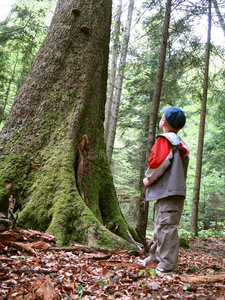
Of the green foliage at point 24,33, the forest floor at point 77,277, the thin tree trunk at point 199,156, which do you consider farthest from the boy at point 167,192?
the green foliage at point 24,33

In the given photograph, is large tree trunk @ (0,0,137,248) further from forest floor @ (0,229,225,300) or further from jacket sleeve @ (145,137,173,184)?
jacket sleeve @ (145,137,173,184)

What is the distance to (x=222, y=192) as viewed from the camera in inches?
602

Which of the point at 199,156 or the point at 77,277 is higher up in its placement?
the point at 199,156

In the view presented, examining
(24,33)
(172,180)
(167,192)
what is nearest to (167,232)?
(167,192)

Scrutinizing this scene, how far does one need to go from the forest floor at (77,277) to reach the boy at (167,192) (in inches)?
8.5

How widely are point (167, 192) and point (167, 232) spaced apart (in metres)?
0.46

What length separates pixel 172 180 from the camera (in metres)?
2.86

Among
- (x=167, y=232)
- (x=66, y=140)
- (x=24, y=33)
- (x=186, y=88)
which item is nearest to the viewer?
(x=167, y=232)

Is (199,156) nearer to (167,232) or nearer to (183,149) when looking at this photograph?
(183,149)

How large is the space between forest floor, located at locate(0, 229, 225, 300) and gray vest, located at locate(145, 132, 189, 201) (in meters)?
0.87

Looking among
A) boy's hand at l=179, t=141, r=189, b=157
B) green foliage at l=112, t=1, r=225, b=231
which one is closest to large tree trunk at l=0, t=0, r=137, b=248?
boy's hand at l=179, t=141, r=189, b=157

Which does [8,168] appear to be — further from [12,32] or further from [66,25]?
[12,32]

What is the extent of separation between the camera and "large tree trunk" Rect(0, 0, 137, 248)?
3504 millimetres

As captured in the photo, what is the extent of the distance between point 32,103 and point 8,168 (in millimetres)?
1277
